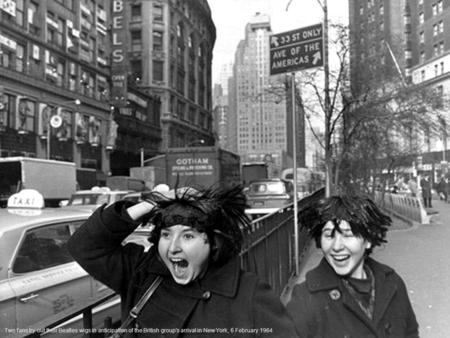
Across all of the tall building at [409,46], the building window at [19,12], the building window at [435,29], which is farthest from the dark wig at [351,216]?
the building window at [435,29]

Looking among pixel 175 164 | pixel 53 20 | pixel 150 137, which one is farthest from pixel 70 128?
pixel 175 164

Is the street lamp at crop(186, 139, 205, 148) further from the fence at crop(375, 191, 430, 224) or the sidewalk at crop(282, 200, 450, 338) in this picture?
the sidewalk at crop(282, 200, 450, 338)

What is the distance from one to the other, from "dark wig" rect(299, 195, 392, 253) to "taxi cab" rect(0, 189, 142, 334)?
1.89 meters

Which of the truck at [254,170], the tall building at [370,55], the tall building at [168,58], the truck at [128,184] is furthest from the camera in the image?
the tall building at [168,58]

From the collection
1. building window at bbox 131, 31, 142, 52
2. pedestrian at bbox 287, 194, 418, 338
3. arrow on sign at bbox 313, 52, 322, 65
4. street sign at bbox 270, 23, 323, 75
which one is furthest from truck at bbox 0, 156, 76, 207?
building window at bbox 131, 31, 142, 52

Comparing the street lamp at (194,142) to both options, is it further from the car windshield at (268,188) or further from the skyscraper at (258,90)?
the car windshield at (268,188)

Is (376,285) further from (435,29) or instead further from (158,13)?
(158,13)

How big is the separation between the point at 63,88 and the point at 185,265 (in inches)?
1427

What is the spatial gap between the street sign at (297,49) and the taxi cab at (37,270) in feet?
9.82

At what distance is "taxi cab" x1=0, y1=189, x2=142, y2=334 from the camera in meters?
3.46

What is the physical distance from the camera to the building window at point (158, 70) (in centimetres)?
5791

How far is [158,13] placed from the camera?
58.6 metres

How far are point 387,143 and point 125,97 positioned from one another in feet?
107

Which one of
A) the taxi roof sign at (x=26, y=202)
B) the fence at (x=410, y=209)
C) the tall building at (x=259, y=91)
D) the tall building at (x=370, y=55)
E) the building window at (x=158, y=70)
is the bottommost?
the fence at (x=410, y=209)
